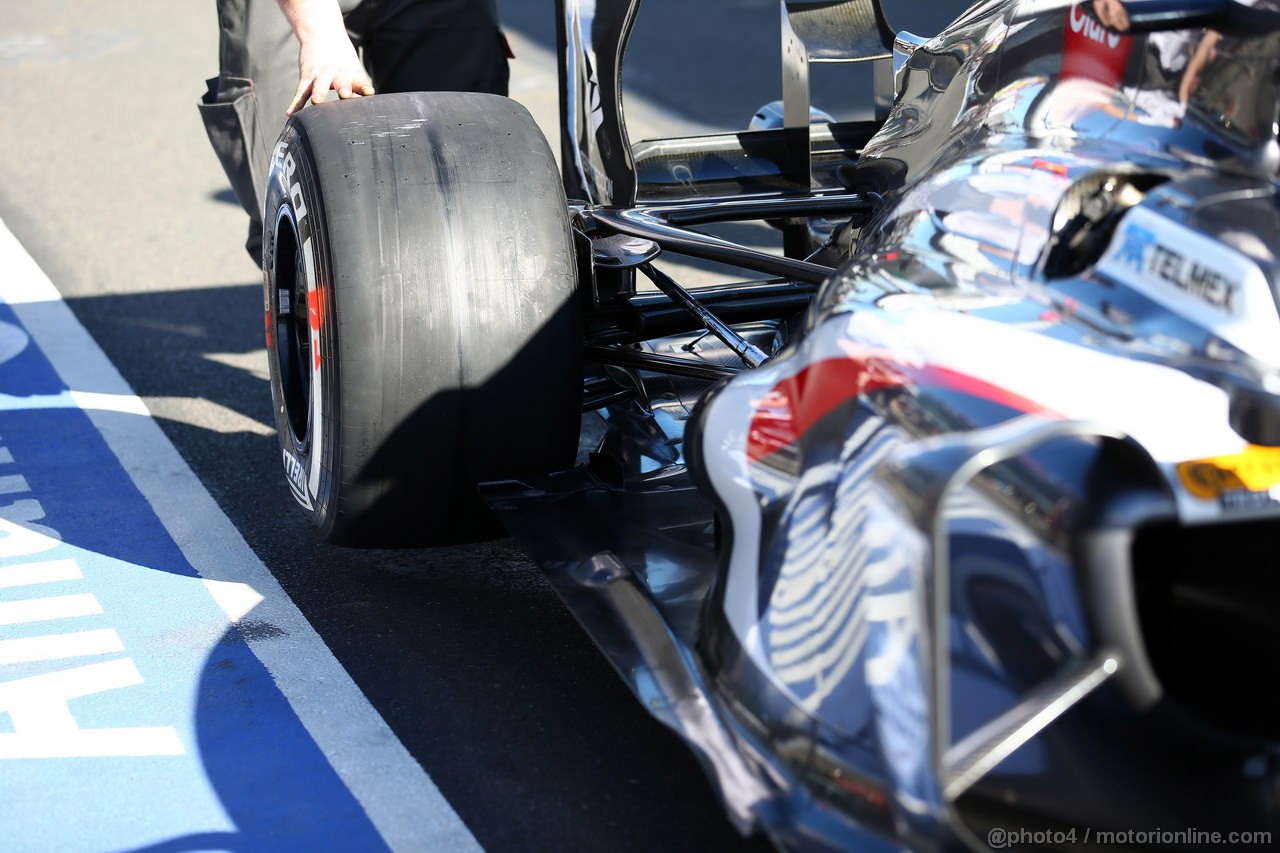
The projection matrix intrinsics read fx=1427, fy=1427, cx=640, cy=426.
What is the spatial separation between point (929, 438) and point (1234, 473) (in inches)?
13.6

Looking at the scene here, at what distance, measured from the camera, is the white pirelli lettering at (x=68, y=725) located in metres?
2.27

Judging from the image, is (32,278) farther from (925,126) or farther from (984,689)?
(984,689)

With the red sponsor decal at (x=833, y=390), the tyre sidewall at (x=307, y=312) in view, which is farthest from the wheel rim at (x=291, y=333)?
the red sponsor decal at (x=833, y=390)

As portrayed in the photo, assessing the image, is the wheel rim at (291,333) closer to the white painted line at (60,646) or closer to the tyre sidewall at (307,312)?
the tyre sidewall at (307,312)

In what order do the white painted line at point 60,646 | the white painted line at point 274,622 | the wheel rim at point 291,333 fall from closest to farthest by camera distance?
1. the white painted line at point 274,622
2. the white painted line at point 60,646
3. the wheel rim at point 291,333

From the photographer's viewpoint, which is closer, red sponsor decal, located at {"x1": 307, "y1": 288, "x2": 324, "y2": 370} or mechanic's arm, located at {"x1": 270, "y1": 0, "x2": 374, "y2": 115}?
red sponsor decal, located at {"x1": 307, "y1": 288, "x2": 324, "y2": 370}

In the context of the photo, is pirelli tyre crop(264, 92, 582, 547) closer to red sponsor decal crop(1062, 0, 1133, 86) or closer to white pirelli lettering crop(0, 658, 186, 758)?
white pirelli lettering crop(0, 658, 186, 758)

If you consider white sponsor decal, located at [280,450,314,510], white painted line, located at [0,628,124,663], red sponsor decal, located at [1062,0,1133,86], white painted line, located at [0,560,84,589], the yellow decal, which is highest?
red sponsor decal, located at [1062,0,1133,86]

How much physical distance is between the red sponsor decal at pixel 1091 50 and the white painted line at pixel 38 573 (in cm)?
206

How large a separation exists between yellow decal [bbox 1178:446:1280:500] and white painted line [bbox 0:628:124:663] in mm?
1863

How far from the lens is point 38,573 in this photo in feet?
9.28

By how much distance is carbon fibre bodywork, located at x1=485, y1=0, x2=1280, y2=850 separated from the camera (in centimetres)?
145

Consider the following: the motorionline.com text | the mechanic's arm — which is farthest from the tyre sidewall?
the motorionline.com text

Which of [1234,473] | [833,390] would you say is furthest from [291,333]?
[1234,473]
